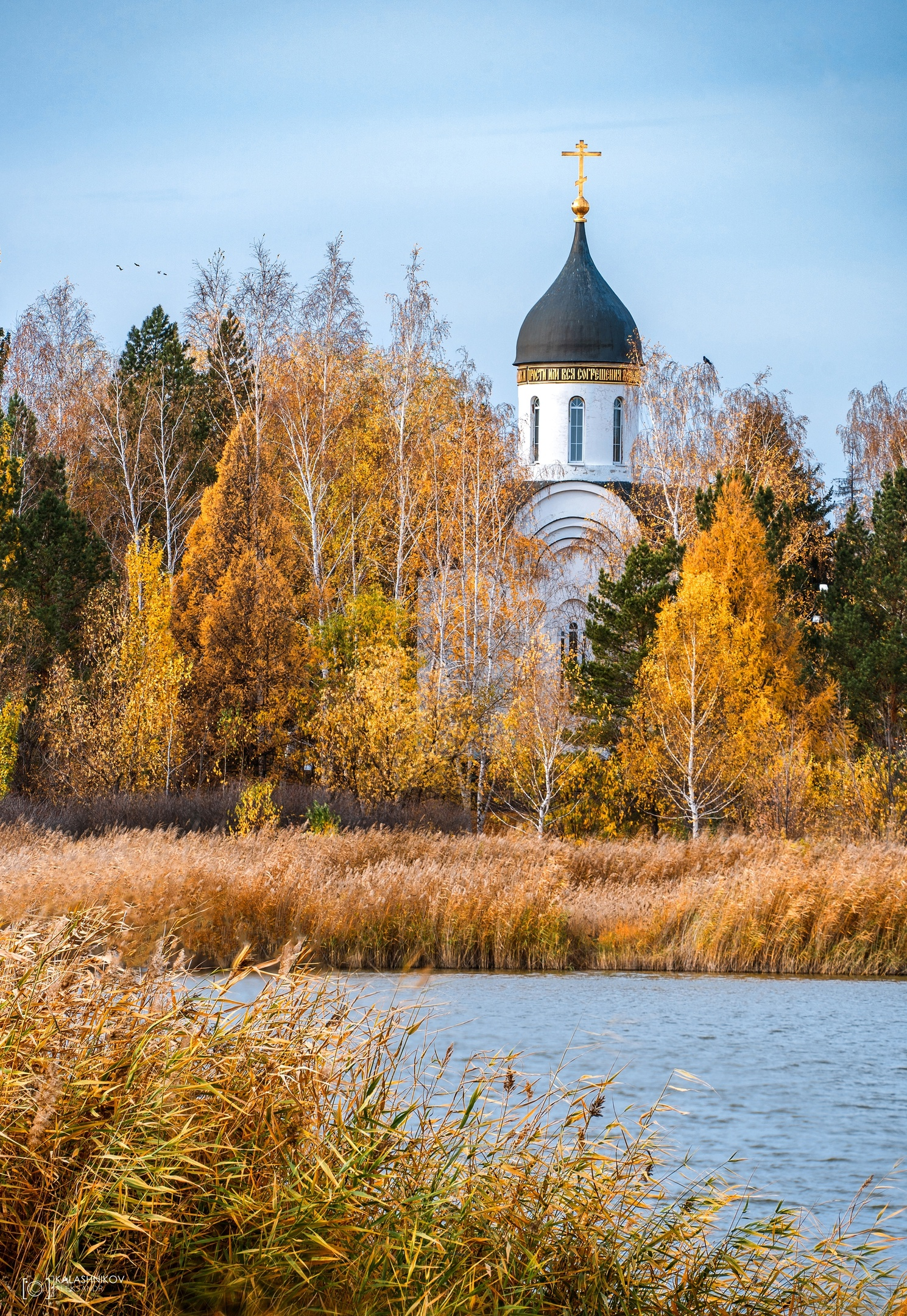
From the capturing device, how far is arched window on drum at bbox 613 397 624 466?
45250mm

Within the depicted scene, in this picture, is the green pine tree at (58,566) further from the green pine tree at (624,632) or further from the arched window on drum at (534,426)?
the arched window on drum at (534,426)

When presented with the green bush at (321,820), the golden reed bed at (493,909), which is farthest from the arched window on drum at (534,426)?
the golden reed bed at (493,909)

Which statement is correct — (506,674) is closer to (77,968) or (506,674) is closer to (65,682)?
(65,682)

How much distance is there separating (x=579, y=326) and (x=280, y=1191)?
41418 mm

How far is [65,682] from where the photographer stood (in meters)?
27.4

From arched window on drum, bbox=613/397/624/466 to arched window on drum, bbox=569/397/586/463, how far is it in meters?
0.90

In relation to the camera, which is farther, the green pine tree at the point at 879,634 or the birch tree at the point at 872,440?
the birch tree at the point at 872,440

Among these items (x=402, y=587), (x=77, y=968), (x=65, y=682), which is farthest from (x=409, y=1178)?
(x=402, y=587)

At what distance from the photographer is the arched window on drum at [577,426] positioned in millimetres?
45250

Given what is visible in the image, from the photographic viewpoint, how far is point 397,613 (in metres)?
32.0

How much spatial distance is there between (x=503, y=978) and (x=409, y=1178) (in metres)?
10.3

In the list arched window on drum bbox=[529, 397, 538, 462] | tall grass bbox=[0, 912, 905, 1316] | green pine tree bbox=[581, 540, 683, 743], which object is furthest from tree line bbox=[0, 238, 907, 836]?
tall grass bbox=[0, 912, 905, 1316]

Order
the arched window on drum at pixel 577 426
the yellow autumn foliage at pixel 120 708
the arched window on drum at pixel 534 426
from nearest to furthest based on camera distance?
the yellow autumn foliage at pixel 120 708 < the arched window on drum at pixel 577 426 < the arched window on drum at pixel 534 426

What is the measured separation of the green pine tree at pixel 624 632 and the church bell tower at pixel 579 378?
1478 centimetres
